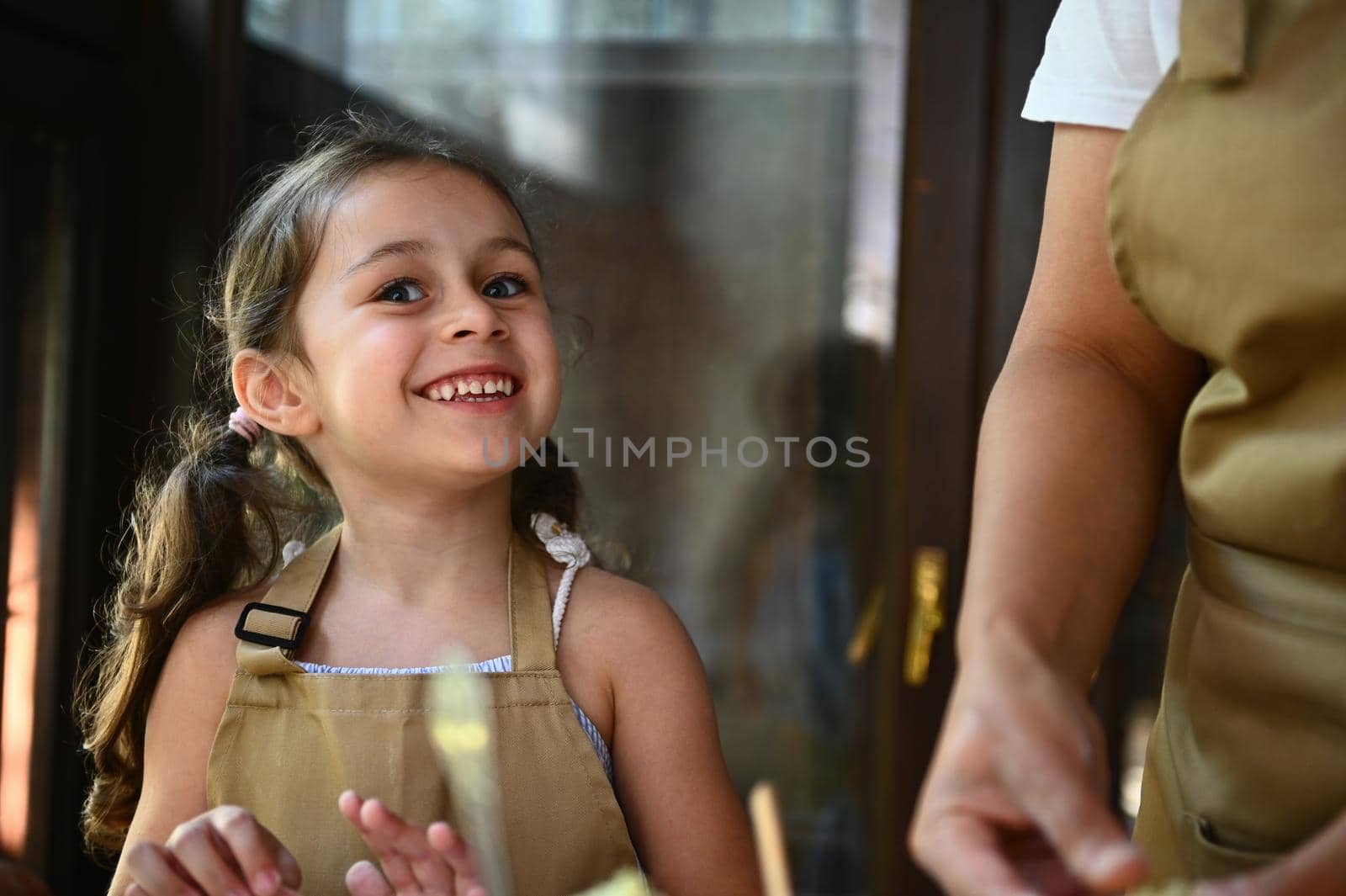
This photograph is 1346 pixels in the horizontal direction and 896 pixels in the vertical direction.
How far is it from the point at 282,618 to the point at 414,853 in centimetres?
37

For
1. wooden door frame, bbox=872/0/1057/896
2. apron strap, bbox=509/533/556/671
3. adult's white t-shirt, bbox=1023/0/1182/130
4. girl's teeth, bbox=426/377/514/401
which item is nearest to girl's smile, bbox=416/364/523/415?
girl's teeth, bbox=426/377/514/401

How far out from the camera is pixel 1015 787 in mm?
521

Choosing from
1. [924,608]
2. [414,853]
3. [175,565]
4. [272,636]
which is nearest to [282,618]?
[272,636]

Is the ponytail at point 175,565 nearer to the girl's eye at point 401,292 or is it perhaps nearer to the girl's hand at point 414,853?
the girl's eye at point 401,292

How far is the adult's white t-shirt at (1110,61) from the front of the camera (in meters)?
0.75

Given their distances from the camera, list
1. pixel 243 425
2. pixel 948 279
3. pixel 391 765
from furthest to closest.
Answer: pixel 948 279 → pixel 243 425 → pixel 391 765

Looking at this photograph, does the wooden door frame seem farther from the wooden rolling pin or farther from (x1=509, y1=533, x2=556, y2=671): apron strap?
the wooden rolling pin

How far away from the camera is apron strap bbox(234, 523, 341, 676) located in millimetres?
1058

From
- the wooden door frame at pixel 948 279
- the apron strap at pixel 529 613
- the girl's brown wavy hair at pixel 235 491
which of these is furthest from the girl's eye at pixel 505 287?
the wooden door frame at pixel 948 279

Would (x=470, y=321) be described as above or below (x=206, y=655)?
above

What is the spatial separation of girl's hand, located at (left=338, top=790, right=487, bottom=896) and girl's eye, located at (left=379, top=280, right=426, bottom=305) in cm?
47

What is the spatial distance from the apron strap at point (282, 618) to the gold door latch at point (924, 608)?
97 cm

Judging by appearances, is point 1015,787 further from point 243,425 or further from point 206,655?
point 243,425

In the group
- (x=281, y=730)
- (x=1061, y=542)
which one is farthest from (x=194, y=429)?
(x=1061, y=542)
